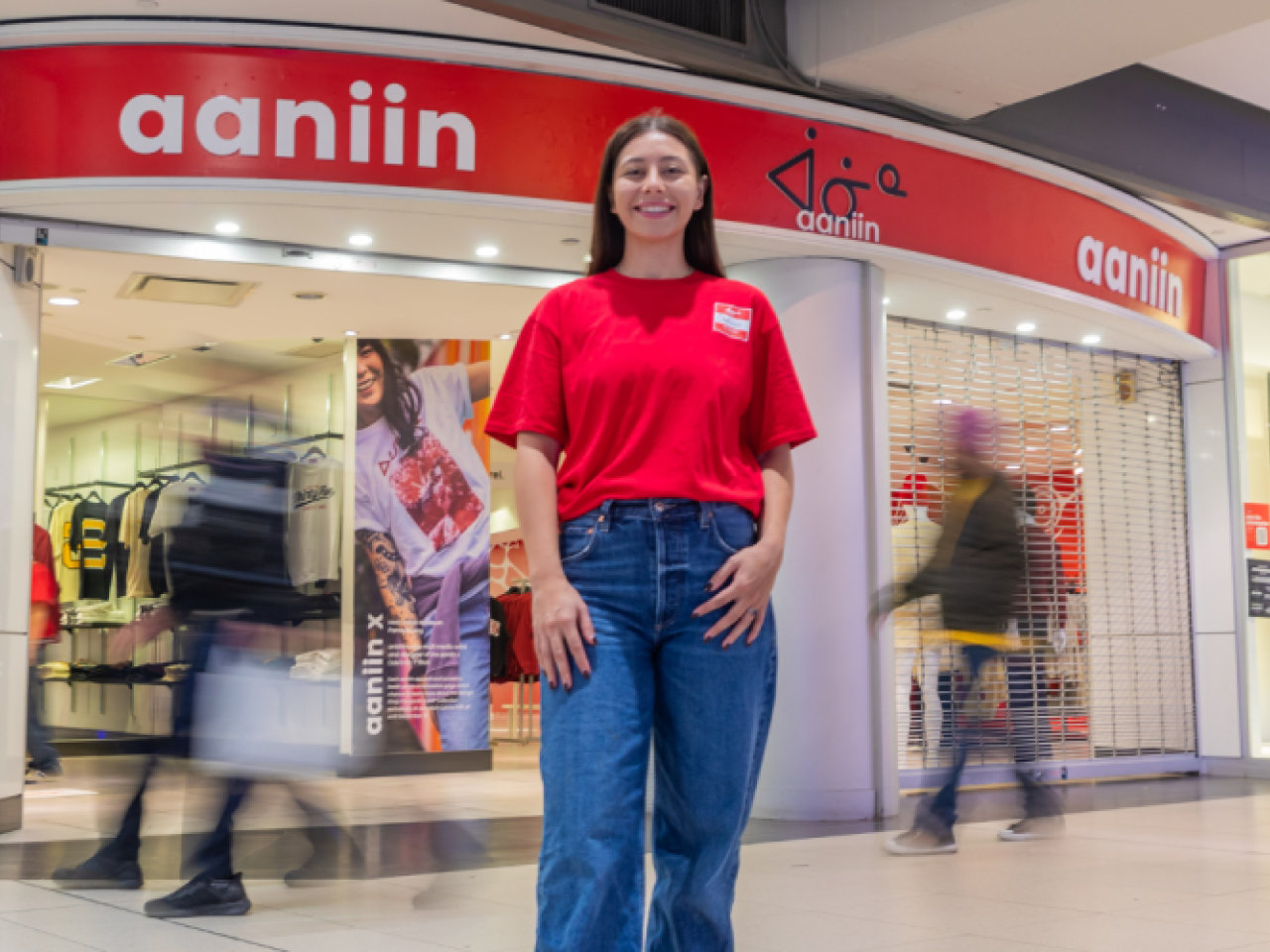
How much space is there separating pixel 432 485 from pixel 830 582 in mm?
2766

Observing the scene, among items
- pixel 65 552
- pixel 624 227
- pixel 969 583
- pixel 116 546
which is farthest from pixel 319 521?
pixel 624 227

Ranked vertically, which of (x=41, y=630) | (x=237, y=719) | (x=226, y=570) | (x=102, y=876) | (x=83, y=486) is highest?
(x=83, y=486)

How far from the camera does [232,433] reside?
412 cm

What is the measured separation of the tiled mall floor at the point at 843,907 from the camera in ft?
10.6

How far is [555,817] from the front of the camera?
172 cm

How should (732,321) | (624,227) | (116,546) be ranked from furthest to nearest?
(116,546) < (624,227) < (732,321)

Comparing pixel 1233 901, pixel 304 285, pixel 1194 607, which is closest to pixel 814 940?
pixel 1233 901

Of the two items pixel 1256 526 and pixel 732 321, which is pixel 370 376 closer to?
pixel 1256 526

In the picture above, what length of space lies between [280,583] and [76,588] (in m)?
7.51

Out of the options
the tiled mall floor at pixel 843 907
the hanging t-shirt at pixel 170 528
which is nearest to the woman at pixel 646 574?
the tiled mall floor at pixel 843 907

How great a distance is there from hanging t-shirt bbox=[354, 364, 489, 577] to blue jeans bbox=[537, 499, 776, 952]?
19.7ft

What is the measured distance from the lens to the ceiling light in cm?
904

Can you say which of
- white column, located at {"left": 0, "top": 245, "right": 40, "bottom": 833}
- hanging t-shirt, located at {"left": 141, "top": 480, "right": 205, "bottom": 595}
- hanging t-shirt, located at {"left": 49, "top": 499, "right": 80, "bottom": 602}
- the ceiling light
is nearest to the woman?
hanging t-shirt, located at {"left": 141, "top": 480, "right": 205, "bottom": 595}

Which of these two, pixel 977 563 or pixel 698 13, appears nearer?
pixel 977 563
